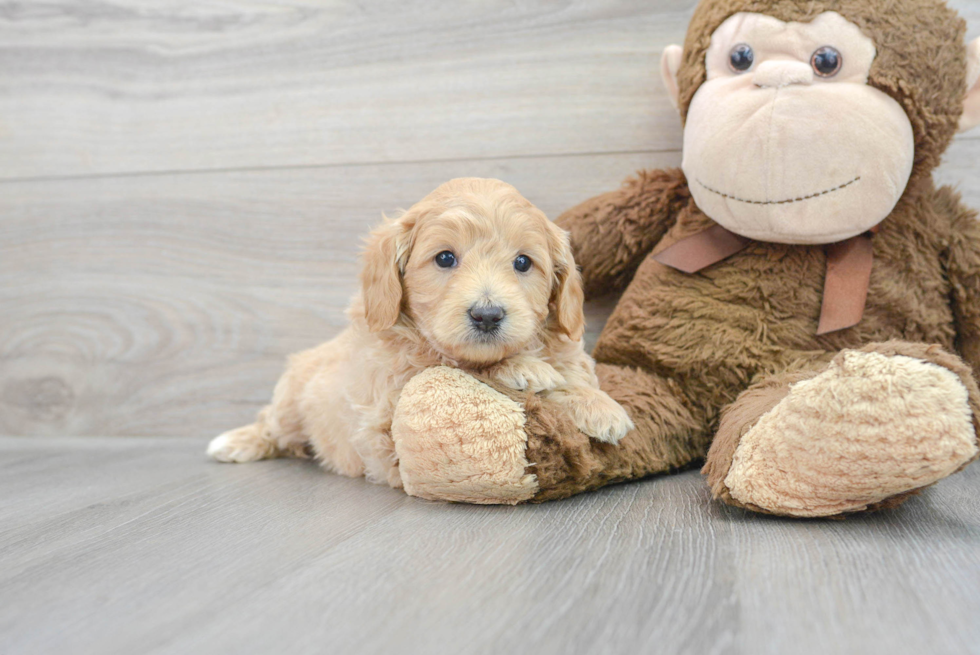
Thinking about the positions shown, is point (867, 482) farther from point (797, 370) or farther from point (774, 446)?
point (797, 370)

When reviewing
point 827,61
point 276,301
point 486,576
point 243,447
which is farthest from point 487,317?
point 276,301

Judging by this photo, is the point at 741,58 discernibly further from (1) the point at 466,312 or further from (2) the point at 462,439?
(2) the point at 462,439

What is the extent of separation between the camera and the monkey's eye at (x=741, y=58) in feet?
4.44

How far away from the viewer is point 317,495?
4.38ft

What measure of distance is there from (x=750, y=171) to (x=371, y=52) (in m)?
1.03

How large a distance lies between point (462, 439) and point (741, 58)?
2.89 ft

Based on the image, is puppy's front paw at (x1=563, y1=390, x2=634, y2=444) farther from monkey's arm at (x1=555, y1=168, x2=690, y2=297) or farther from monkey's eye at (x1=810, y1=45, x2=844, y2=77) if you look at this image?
monkey's eye at (x1=810, y1=45, x2=844, y2=77)

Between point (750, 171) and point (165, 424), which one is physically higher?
point (750, 171)

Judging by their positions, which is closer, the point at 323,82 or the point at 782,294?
the point at 782,294

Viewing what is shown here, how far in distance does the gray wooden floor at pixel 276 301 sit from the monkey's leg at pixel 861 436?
0.16ft

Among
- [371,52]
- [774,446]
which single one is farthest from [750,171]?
[371,52]

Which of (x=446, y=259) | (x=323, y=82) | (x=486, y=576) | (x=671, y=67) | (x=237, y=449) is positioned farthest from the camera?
(x=323, y=82)

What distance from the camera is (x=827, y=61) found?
1.29 m

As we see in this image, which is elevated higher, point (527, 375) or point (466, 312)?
point (466, 312)
